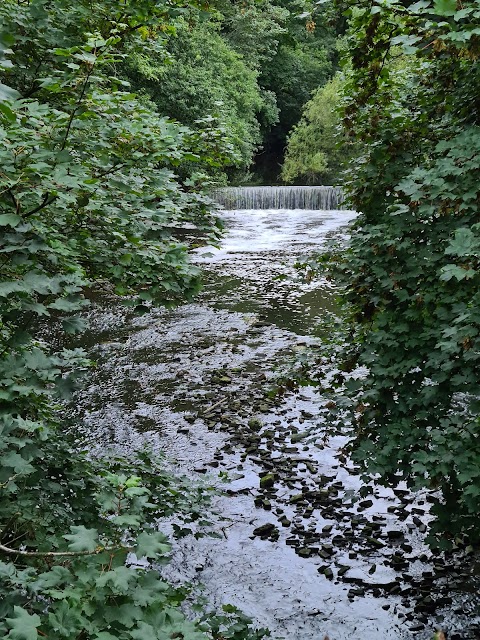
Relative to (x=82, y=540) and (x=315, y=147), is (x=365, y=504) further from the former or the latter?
(x=315, y=147)

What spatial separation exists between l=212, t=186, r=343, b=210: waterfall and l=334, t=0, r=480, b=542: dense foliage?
72.7 feet

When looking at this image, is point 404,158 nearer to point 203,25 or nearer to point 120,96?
point 120,96

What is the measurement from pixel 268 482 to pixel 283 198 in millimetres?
21970

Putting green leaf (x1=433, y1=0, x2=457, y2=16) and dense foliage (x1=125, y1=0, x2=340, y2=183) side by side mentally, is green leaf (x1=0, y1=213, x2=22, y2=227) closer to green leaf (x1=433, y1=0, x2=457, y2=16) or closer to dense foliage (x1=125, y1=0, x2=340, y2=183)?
green leaf (x1=433, y1=0, x2=457, y2=16)

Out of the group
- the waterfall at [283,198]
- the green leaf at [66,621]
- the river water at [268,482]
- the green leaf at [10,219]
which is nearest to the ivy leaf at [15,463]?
the green leaf at [66,621]

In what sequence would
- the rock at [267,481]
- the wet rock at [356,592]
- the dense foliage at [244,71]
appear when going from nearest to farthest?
1. the wet rock at [356,592]
2. the rock at [267,481]
3. the dense foliage at [244,71]

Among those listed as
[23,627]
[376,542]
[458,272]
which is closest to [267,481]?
[376,542]

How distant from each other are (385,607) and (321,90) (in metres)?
31.1

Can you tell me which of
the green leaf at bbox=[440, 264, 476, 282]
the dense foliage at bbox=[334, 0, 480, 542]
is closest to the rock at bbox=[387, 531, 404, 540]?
the dense foliage at bbox=[334, 0, 480, 542]

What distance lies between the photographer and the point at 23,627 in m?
1.61

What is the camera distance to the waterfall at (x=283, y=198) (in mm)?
26125

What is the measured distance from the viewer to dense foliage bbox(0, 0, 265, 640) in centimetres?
181

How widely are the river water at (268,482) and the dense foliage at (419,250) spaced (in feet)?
2.93

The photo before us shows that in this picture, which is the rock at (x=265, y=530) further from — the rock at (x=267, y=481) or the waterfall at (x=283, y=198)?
the waterfall at (x=283, y=198)
